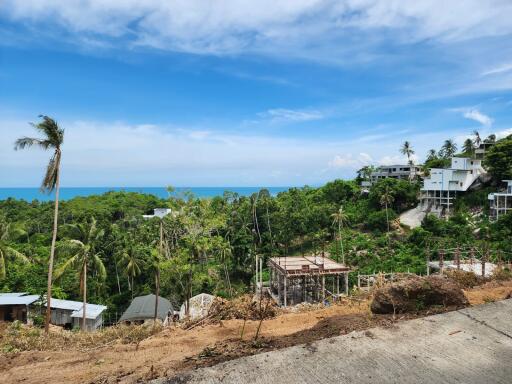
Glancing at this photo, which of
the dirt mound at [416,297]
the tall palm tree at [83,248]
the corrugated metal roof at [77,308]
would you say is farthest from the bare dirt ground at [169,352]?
the corrugated metal roof at [77,308]

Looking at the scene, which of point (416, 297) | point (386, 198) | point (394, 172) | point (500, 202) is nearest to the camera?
point (416, 297)

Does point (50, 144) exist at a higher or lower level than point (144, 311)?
higher

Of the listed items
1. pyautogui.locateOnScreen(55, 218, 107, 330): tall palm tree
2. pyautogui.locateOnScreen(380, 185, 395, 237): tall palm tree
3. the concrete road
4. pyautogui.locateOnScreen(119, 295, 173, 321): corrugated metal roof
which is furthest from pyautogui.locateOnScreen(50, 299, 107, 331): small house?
pyautogui.locateOnScreen(380, 185, 395, 237): tall palm tree

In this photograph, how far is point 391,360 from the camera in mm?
3170

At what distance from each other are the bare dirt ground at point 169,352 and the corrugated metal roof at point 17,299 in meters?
24.1

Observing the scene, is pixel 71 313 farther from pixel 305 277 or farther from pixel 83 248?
pixel 305 277

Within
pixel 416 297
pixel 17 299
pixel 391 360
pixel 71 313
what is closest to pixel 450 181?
pixel 71 313

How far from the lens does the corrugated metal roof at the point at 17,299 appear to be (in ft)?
79.8

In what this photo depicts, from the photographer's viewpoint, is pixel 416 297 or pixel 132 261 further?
pixel 132 261

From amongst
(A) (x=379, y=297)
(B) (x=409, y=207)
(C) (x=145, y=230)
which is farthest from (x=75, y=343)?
(B) (x=409, y=207)

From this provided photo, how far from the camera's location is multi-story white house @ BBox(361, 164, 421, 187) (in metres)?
64.9

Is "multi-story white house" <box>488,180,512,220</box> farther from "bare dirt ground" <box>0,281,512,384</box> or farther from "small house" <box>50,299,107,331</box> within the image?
"bare dirt ground" <box>0,281,512,384</box>

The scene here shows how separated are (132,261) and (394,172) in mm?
50934

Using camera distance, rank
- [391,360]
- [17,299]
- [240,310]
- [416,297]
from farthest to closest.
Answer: [17,299], [240,310], [416,297], [391,360]
